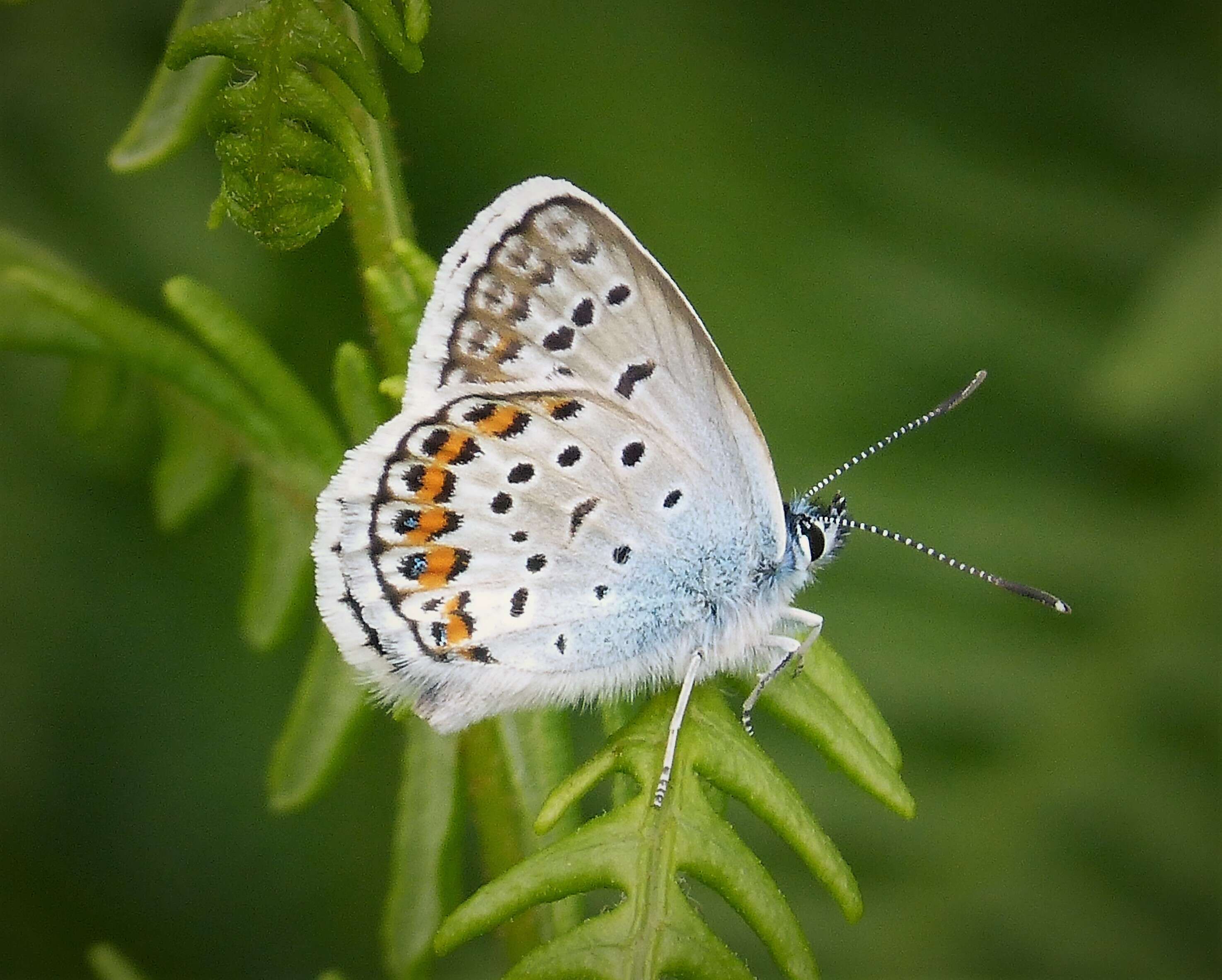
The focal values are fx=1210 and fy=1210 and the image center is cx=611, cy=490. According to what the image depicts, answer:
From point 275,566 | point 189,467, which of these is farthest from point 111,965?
point 189,467

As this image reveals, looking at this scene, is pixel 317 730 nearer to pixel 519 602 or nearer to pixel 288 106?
pixel 519 602

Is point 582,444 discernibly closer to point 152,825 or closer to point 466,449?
point 466,449

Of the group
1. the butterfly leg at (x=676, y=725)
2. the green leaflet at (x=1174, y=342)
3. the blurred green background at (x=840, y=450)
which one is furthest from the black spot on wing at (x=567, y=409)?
the green leaflet at (x=1174, y=342)

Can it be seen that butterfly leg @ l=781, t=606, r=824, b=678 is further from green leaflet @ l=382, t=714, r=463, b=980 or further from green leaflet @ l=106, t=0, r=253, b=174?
green leaflet @ l=106, t=0, r=253, b=174

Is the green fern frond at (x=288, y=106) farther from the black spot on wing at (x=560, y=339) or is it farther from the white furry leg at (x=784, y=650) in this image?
the white furry leg at (x=784, y=650)

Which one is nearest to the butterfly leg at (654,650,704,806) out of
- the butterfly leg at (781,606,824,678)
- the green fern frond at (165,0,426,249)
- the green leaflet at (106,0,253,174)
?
the butterfly leg at (781,606,824,678)
